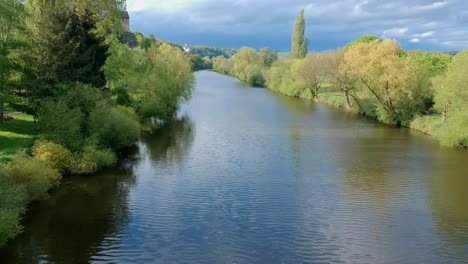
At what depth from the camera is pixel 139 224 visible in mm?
22562

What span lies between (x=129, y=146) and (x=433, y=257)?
87.4ft

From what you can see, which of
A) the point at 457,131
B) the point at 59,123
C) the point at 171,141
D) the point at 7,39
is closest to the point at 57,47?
the point at 7,39

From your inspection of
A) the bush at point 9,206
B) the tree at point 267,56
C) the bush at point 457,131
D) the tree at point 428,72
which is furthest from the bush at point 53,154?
the tree at point 267,56

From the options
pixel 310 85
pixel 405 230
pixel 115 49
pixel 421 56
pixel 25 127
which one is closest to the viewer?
pixel 405 230

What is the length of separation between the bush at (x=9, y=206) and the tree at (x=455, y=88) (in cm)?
3610

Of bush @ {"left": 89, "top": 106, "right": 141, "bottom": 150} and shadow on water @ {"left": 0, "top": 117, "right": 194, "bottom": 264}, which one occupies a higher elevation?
bush @ {"left": 89, "top": 106, "right": 141, "bottom": 150}

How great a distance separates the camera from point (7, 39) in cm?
3186

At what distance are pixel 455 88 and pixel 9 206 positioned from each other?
123 feet

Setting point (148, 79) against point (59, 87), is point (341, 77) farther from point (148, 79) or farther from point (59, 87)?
point (59, 87)

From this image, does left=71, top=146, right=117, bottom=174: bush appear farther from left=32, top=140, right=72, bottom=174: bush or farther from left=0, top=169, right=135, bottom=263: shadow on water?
left=0, top=169, right=135, bottom=263: shadow on water

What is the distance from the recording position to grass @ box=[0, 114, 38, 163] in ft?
89.0

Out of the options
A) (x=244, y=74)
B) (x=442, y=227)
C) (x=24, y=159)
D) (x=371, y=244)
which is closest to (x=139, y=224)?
(x=24, y=159)

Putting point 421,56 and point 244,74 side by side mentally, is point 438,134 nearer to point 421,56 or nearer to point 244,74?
point 421,56

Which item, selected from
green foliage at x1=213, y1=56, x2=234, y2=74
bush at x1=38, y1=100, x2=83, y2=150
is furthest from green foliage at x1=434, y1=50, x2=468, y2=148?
green foliage at x1=213, y1=56, x2=234, y2=74
